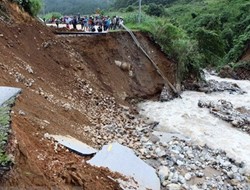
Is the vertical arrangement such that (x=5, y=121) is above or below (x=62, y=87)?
above

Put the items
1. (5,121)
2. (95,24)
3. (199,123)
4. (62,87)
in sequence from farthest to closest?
(95,24) → (199,123) → (62,87) → (5,121)

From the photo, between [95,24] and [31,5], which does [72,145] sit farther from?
[95,24]

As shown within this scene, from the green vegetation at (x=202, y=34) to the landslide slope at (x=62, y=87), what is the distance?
110cm

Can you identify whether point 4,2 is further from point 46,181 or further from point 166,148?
point 46,181

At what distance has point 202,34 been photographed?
39188mm

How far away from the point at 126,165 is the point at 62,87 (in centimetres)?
762

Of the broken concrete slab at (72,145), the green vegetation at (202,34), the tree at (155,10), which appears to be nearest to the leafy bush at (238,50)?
the green vegetation at (202,34)

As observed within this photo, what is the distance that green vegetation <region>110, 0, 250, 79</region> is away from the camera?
24594 millimetres

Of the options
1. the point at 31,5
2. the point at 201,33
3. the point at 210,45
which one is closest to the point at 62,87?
the point at 31,5

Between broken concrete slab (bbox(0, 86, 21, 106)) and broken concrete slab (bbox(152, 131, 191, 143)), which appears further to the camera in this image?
broken concrete slab (bbox(152, 131, 191, 143))

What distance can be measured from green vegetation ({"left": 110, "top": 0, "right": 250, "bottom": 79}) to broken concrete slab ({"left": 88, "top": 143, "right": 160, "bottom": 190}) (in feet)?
45.7

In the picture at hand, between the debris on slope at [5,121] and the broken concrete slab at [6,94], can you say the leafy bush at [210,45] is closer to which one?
the broken concrete slab at [6,94]

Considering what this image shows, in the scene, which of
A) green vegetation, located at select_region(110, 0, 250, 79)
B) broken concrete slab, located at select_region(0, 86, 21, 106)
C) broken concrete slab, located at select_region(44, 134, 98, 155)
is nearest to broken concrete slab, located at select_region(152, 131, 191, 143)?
broken concrete slab, located at select_region(44, 134, 98, 155)

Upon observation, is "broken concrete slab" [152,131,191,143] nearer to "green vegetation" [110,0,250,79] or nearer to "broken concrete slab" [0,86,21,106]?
"broken concrete slab" [0,86,21,106]
